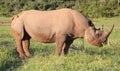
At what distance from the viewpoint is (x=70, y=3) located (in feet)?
162

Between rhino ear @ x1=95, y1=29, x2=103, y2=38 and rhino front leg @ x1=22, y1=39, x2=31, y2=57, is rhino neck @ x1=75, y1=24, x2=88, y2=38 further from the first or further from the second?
rhino front leg @ x1=22, y1=39, x2=31, y2=57

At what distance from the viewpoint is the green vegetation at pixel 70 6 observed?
4678 cm

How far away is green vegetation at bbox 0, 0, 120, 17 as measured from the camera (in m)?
46.8

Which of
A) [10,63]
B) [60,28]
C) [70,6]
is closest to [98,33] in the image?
[60,28]

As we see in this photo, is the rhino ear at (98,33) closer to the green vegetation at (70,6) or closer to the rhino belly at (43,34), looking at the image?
the rhino belly at (43,34)

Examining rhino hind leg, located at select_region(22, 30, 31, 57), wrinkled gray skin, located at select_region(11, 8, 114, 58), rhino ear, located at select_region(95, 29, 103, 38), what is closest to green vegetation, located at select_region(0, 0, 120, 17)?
rhino hind leg, located at select_region(22, 30, 31, 57)

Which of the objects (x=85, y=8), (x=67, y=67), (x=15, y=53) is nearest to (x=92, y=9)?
(x=85, y=8)

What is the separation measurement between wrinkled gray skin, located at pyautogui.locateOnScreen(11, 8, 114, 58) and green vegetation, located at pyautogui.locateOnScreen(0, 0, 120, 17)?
31.8 m

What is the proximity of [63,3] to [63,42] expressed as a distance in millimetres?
36082

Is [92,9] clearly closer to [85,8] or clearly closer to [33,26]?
[85,8]

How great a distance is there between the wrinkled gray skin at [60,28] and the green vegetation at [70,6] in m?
31.8

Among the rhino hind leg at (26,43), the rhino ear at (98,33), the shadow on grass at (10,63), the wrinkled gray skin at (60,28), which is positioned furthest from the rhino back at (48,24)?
the shadow on grass at (10,63)

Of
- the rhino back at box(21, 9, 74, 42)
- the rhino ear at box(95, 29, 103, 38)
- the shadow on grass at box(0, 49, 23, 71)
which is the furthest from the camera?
the rhino back at box(21, 9, 74, 42)

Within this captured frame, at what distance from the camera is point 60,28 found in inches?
555
